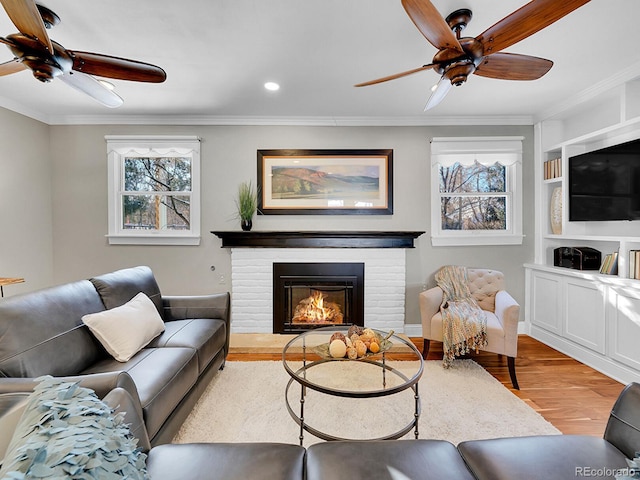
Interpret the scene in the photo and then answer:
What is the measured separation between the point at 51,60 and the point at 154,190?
216 cm

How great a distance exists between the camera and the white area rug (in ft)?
5.94

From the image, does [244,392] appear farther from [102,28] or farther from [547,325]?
[547,325]

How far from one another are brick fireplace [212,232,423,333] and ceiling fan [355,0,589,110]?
1.88 metres

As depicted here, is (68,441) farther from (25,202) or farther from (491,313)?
(25,202)

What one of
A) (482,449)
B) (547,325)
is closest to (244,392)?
(482,449)

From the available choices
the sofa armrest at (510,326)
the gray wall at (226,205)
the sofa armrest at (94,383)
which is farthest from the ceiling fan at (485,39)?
the sofa armrest at (94,383)

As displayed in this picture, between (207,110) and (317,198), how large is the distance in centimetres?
158

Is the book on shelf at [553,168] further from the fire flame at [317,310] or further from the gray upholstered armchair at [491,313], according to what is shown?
the fire flame at [317,310]

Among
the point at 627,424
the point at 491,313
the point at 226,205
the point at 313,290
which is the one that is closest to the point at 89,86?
the point at 226,205

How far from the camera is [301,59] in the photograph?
7.51ft

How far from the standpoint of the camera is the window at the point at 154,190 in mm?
3543

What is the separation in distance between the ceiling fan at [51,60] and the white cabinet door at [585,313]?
3937 millimetres

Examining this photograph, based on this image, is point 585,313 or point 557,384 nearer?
point 557,384

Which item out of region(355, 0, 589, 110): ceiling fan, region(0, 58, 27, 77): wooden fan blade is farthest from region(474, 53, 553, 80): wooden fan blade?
region(0, 58, 27, 77): wooden fan blade
